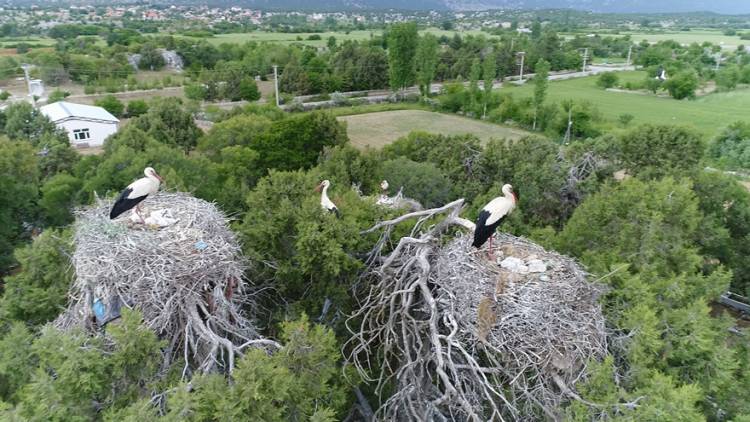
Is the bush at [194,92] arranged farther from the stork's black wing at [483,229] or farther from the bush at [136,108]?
the stork's black wing at [483,229]

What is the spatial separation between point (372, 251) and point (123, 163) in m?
10.1

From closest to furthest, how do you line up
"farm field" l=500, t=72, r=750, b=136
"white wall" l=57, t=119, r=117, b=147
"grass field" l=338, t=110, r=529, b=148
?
"white wall" l=57, t=119, r=117, b=147
"grass field" l=338, t=110, r=529, b=148
"farm field" l=500, t=72, r=750, b=136

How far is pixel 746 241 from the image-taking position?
14945 mm

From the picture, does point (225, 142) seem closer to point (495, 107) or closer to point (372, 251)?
point (372, 251)

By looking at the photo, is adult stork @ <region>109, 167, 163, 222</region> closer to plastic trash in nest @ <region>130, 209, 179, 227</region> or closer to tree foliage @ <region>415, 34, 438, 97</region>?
plastic trash in nest @ <region>130, 209, 179, 227</region>

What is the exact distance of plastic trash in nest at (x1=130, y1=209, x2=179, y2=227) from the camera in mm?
7500

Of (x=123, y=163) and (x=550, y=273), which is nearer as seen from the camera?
(x=550, y=273)

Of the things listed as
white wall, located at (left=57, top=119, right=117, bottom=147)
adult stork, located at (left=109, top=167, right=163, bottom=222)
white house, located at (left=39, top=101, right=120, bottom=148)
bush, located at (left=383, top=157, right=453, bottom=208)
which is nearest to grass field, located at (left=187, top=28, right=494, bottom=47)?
white house, located at (left=39, top=101, right=120, bottom=148)

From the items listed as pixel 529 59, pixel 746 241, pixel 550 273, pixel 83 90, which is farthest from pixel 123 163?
pixel 529 59

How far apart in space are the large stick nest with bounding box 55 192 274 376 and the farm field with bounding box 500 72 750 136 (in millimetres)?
42598

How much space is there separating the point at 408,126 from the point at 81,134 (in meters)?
25.7

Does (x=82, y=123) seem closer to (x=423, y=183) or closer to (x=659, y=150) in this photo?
(x=423, y=183)

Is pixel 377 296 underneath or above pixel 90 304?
underneath

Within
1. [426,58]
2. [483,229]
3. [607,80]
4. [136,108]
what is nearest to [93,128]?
[136,108]
